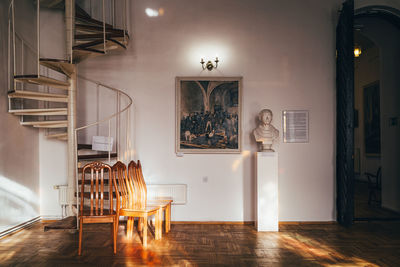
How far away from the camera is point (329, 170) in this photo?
491 centimetres

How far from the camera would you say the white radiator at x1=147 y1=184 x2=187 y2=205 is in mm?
4824

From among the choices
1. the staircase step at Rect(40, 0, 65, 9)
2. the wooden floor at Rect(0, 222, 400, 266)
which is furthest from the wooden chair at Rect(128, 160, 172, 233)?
the staircase step at Rect(40, 0, 65, 9)

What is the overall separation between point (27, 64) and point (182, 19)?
2716 mm

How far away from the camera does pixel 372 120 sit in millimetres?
7816

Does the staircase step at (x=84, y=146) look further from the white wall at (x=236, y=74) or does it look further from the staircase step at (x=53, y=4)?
the staircase step at (x=53, y=4)

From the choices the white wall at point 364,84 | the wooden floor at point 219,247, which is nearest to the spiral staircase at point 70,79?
the wooden floor at point 219,247

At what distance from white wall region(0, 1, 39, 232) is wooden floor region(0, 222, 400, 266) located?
1.04 feet

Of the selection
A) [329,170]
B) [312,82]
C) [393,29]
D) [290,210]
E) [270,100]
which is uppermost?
[393,29]


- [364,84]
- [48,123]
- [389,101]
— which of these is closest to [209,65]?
[48,123]

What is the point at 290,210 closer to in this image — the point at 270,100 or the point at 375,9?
the point at 270,100

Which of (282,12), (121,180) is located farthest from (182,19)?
(121,180)

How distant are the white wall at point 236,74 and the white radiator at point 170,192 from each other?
0.11 meters

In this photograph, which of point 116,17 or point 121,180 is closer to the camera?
point 121,180

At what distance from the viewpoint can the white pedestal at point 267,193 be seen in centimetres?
445
